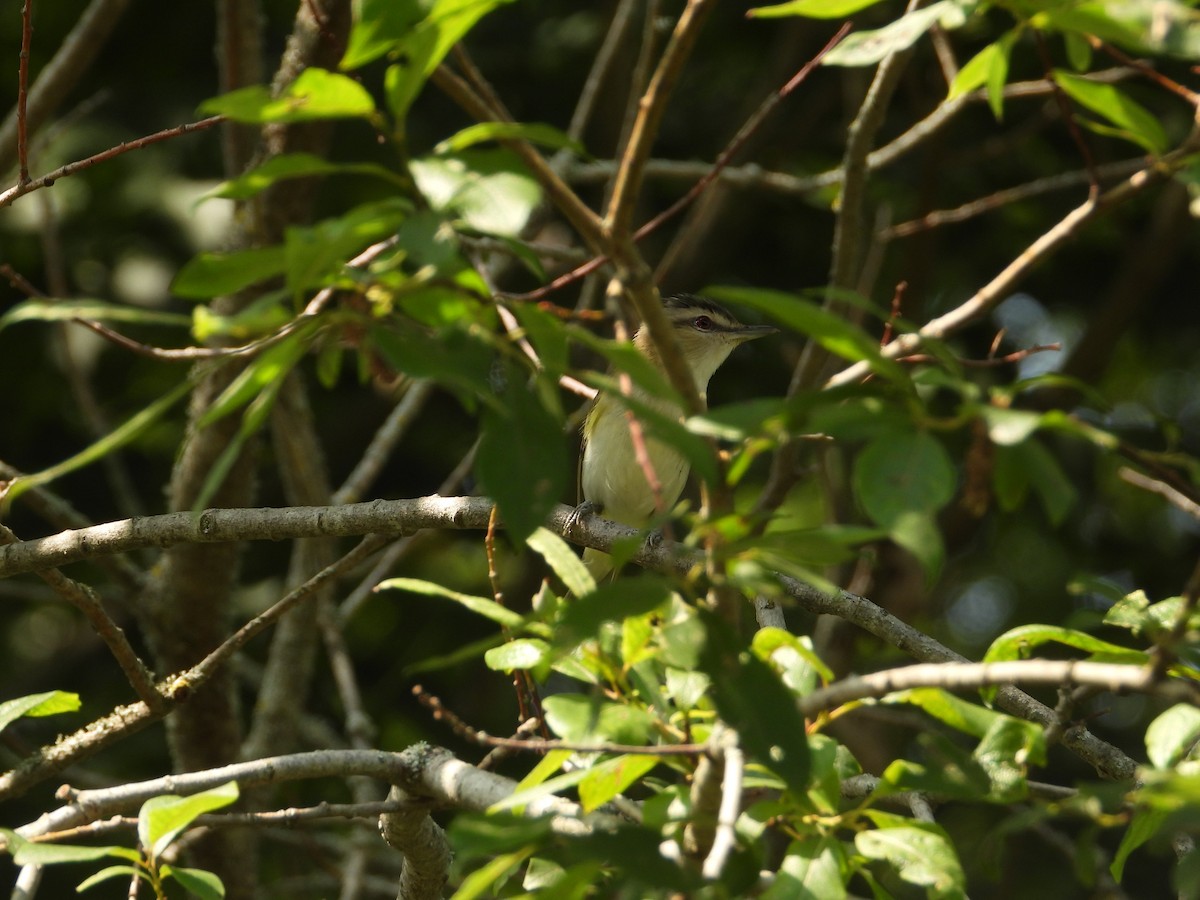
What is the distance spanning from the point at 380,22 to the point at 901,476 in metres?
0.90

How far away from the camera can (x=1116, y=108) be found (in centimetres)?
211

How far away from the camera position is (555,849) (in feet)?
6.78

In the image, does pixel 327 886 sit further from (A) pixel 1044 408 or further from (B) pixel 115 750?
(A) pixel 1044 408

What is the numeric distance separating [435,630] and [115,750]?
6.39ft

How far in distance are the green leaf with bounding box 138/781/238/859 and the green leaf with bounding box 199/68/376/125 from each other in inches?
52.5

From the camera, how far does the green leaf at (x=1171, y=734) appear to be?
232cm

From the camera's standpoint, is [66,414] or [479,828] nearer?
[479,828]

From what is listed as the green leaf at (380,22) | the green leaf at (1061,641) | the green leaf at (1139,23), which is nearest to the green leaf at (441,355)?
the green leaf at (380,22)

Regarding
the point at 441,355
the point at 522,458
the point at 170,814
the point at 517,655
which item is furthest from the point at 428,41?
the point at 170,814

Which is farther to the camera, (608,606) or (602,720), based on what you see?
(602,720)

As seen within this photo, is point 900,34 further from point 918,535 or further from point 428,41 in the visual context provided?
point 918,535

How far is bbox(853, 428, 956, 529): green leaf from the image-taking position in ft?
5.40

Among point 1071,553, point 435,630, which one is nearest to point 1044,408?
point 1071,553

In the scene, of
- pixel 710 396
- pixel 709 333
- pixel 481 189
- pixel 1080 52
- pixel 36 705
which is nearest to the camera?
pixel 481 189
